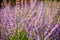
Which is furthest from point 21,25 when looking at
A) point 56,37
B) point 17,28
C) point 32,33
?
point 56,37

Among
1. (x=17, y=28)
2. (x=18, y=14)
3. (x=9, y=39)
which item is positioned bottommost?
(x=9, y=39)

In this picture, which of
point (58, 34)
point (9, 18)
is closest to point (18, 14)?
point (9, 18)

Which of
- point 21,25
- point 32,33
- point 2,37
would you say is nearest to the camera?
point 32,33

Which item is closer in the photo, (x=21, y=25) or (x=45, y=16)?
(x=21, y=25)

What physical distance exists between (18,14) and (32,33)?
0.39m

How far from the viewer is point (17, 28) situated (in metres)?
2.47

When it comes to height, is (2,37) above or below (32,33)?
below

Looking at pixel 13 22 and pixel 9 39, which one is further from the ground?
pixel 13 22

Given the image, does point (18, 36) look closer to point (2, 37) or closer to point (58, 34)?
point (2, 37)

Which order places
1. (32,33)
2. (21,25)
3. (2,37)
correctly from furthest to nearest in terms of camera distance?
(2,37) < (21,25) < (32,33)

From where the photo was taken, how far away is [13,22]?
2455 millimetres

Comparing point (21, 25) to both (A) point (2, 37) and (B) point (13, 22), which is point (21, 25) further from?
(A) point (2, 37)

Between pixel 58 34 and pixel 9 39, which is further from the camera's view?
pixel 9 39

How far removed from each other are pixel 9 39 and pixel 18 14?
343mm
